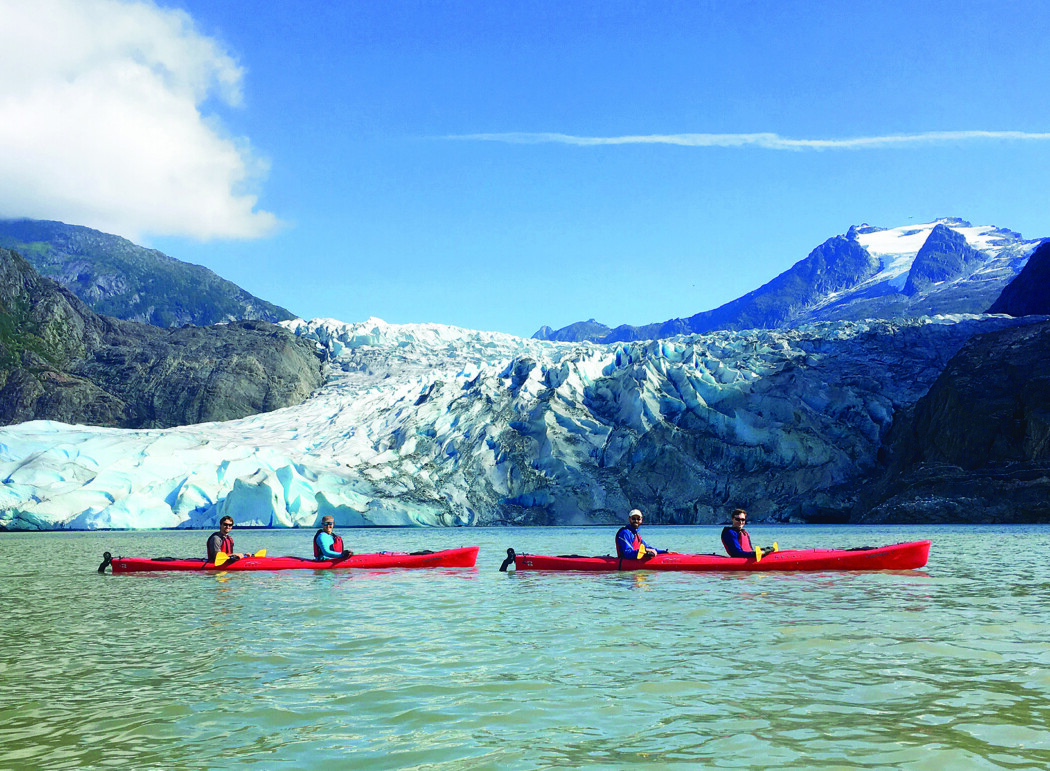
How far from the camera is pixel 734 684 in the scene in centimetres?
651

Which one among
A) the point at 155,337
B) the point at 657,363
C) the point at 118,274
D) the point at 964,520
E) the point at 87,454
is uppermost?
the point at 118,274

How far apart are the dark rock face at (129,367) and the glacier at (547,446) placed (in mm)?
12164

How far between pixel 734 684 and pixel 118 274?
184 metres

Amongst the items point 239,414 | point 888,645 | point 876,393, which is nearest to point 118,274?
point 239,414

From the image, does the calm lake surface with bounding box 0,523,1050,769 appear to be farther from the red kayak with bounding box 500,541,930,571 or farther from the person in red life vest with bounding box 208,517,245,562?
the person in red life vest with bounding box 208,517,245,562

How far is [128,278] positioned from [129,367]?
102 m

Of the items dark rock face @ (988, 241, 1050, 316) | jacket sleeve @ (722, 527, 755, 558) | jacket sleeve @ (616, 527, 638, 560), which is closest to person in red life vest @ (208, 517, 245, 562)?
jacket sleeve @ (616, 527, 638, 560)

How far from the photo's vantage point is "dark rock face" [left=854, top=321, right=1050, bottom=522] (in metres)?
44.9

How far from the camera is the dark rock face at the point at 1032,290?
71.2 m

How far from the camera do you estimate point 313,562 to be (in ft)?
60.8

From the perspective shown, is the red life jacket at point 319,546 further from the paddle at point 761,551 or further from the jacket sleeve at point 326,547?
the paddle at point 761,551

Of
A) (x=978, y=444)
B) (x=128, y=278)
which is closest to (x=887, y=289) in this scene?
(x=978, y=444)

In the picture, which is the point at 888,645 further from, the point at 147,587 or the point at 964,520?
the point at 964,520

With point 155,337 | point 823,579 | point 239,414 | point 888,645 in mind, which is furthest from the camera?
point 155,337
